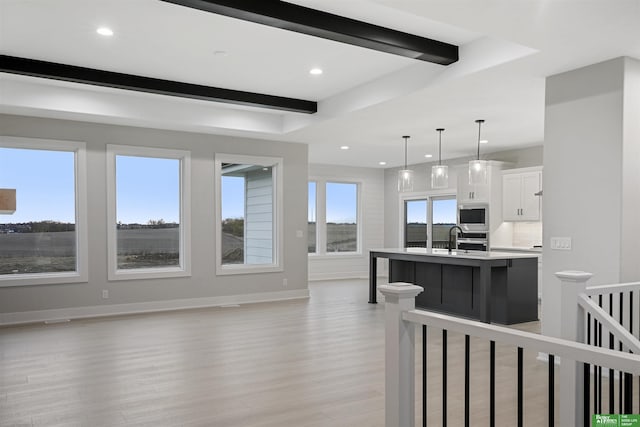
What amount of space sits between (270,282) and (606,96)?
18.3ft

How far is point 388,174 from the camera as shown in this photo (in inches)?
485

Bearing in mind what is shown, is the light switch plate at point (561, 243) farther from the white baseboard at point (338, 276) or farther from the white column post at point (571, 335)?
the white baseboard at point (338, 276)

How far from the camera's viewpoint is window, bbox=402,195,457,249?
10930mm

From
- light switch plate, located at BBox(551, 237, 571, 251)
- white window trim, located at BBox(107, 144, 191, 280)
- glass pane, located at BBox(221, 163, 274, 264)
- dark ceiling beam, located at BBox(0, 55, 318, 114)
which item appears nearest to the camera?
light switch plate, located at BBox(551, 237, 571, 251)

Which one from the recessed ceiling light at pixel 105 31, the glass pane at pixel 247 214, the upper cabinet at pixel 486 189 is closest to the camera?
the recessed ceiling light at pixel 105 31

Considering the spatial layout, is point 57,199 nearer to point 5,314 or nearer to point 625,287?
point 5,314

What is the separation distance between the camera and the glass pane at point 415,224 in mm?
11531

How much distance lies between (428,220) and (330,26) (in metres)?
8.08

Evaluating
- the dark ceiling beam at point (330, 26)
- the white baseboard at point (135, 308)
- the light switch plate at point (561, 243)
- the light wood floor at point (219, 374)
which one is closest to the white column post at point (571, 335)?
the light wood floor at point (219, 374)

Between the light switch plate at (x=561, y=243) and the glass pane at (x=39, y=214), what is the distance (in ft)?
19.4

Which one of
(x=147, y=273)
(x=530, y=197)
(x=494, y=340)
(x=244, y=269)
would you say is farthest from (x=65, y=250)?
(x=530, y=197)

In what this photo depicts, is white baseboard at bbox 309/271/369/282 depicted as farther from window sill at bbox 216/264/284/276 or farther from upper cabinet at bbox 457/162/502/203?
upper cabinet at bbox 457/162/502/203

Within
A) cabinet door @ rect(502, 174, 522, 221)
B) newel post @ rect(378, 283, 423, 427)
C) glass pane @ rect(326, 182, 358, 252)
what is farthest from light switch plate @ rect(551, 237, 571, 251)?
glass pane @ rect(326, 182, 358, 252)

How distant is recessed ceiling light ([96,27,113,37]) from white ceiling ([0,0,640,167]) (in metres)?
0.06
